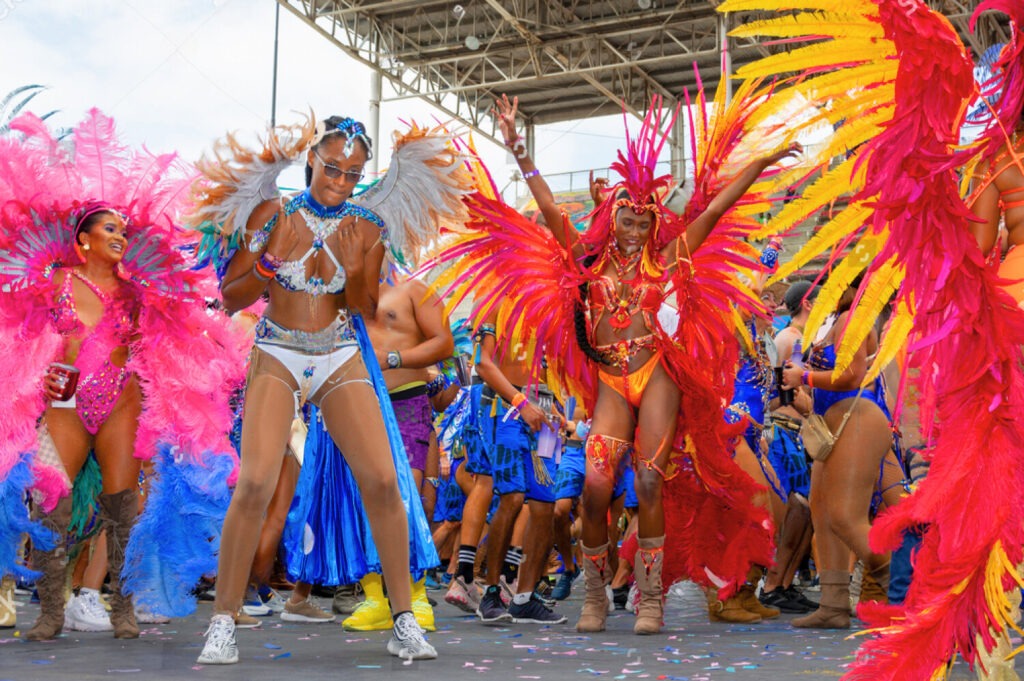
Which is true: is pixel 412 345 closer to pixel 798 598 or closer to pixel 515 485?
pixel 515 485

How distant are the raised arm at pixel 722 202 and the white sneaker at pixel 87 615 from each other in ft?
9.92

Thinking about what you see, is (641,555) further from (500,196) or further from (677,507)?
(500,196)

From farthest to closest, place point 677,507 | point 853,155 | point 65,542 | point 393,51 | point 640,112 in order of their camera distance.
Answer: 1. point 640,112
2. point 393,51
3. point 677,507
4. point 65,542
5. point 853,155

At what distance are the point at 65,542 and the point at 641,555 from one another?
8.01 ft

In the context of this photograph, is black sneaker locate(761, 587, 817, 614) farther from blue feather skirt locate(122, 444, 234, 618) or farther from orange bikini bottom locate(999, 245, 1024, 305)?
orange bikini bottom locate(999, 245, 1024, 305)

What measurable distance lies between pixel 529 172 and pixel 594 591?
1.89 m

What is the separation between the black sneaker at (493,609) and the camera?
593cm

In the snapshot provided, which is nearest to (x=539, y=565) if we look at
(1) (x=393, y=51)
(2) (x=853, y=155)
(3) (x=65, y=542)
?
(3) (x=65, y=542)

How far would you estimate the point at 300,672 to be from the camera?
397 centimetres

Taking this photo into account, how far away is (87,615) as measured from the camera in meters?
5.47

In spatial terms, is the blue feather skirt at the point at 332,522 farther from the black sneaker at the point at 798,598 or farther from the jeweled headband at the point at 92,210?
the black sneaker at the point at 798,598

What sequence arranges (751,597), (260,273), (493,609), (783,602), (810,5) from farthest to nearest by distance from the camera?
1. (783,602)
2. (751,597)
3. (493,609)
4. (260,273)
5. (810,5)

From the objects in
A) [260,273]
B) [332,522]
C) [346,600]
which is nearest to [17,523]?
[332,522]

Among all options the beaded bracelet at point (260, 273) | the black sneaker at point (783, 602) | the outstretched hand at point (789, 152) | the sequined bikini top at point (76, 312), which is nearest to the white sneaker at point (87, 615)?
the sequined bikini top at point (76, 312)
